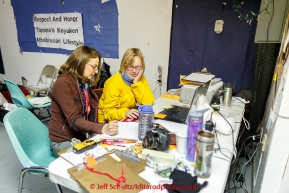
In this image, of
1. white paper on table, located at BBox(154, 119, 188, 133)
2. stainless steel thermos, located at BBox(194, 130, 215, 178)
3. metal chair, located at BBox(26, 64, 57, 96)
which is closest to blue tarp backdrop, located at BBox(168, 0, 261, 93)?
white paper on table, located at BBox(154, 119, 188, 133)

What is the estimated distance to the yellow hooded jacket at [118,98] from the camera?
163cm

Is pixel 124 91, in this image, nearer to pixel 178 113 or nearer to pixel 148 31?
pixel 178 113

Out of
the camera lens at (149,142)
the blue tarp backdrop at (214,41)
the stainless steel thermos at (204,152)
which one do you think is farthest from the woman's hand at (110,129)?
the blue tarp backdrop at (214,41)

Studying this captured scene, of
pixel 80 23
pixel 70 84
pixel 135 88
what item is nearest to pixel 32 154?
pixel 70 84

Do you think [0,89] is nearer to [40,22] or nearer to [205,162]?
[40,22]

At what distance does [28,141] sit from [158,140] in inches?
35.6

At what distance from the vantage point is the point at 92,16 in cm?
302

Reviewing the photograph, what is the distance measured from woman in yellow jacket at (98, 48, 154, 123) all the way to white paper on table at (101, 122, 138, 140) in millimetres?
247

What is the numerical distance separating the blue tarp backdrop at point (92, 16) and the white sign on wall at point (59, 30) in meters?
0.07

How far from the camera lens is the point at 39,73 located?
396 centimetres

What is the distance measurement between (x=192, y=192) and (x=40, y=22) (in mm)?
3854

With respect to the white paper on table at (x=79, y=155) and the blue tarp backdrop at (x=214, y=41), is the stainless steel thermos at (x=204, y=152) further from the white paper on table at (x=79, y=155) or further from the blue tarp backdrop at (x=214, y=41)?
the blue tarp backdrop at (x=214, y=41)

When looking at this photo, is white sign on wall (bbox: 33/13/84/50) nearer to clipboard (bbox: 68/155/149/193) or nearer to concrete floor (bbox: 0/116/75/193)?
concrete floor (bbox: 0/116/75/193)

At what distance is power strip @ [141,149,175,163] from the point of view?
0.91 metres
